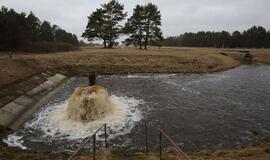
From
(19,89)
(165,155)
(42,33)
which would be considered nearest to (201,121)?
(165,155)

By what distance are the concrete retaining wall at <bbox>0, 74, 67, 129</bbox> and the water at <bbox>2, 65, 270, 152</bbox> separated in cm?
107

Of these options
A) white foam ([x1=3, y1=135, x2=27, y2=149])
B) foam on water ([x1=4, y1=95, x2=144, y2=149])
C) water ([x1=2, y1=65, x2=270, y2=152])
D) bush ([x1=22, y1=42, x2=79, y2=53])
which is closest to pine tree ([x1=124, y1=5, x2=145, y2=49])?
bush ([x1=22, y1=42, x2=79, y2=53])

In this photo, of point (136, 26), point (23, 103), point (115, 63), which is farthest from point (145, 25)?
point (23, 103)

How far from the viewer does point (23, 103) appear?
79.4ft

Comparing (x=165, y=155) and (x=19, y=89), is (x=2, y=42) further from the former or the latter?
(x=165, y=155)

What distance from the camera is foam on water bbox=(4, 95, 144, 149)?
59.1 feet

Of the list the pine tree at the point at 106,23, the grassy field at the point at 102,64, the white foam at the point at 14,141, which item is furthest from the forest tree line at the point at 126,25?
the white foam at the point at 14,141

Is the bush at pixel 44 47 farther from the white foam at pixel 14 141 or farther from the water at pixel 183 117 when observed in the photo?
the white foam at pixel 14 141

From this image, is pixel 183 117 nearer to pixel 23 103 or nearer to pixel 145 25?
pixel 23 103

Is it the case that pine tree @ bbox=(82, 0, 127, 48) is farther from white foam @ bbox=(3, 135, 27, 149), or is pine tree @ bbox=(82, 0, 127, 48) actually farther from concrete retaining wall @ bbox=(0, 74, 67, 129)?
white foam @ bbox=(3, 135, 27, 149)

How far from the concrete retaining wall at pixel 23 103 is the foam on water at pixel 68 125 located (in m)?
1.08

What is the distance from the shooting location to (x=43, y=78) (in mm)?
35844

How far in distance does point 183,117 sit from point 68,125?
8.17m

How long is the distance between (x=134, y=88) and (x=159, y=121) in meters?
13.7
